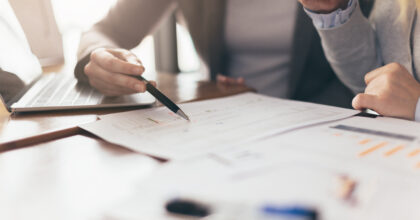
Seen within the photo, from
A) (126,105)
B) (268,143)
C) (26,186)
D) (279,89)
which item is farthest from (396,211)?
(279,89)

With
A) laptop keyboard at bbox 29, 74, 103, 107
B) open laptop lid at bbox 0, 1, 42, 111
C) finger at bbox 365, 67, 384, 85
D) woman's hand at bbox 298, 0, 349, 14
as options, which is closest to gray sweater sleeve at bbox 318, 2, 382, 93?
woman's hand at bbox 298, 0, 349, 14

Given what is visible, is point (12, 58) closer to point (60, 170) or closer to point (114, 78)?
point (114, 78)

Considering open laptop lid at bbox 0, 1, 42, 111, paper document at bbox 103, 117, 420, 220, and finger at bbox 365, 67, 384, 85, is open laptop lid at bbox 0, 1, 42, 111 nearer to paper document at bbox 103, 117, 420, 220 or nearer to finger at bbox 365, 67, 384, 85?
paper document at bbox 103, 117, 420, 220

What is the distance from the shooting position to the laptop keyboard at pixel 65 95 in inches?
21.9

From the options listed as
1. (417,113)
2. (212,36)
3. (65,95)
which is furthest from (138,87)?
(212,36)

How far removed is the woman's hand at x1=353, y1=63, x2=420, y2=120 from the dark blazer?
33 cm

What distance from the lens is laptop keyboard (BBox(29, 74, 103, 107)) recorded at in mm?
557

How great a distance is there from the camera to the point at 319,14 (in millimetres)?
606

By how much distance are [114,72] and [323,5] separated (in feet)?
1.32

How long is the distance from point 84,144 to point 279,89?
0.75 metres

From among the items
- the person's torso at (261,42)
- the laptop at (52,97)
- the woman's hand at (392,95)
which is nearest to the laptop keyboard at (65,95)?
the laptop at (52,97)

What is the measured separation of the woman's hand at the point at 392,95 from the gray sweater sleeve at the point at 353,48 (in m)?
0.18

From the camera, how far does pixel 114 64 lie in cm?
56

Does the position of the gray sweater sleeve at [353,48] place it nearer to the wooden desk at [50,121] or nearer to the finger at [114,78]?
the wooden desk at [50,121]
